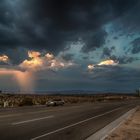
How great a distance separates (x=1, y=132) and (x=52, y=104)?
35570mm

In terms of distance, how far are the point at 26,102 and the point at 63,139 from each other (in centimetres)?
4078

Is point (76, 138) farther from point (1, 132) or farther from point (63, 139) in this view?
point (1, 132)

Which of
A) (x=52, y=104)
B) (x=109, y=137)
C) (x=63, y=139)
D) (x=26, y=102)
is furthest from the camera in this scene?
(x=26, y=102)

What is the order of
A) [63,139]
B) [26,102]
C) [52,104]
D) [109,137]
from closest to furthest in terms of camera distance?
[63,139] → [109,137] → [52,104] → [26,102]

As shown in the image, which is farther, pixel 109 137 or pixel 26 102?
pixel 26 102

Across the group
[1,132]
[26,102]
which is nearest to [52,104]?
[26,102]

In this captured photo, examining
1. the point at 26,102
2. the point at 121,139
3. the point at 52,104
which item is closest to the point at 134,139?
the point at 121,139

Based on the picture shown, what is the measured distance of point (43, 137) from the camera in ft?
41.3

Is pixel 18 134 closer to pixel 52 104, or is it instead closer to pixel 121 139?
pixel 121 139

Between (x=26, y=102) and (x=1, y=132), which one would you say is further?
(x=26, y=102)

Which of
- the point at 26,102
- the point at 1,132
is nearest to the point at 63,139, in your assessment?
the point at 1,132

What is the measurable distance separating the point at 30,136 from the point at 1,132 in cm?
159

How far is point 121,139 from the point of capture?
42.0ft

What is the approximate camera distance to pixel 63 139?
12383 millimetres
